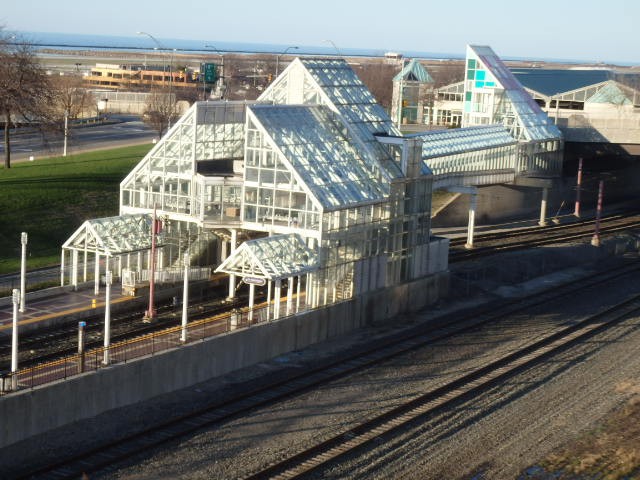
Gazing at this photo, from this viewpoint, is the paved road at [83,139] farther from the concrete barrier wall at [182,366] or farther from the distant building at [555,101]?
the concrete barrier wall at [182,366]

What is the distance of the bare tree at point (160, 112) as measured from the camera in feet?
279

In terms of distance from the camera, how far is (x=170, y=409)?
33.1 metres

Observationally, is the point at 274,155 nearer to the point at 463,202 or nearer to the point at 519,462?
the point at 519,462

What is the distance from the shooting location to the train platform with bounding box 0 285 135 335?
39.1m

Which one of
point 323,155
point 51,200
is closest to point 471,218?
point 323,155

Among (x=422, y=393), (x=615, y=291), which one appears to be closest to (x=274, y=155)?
(x=422, y=393)

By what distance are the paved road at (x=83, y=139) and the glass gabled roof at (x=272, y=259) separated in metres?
33.8

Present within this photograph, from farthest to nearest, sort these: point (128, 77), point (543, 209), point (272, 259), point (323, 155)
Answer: point (128, 77) → point (543, 209) → point (323, 155) → point (272, 259)

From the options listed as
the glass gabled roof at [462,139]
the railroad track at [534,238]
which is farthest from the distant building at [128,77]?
the railroad track at [534,238]

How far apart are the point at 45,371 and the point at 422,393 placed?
12046 millimetres

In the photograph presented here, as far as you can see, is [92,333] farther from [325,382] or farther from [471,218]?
[471,218]

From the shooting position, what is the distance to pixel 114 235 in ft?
142

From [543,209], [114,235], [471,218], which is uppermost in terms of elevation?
[114,235]

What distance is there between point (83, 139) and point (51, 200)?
31.8m
